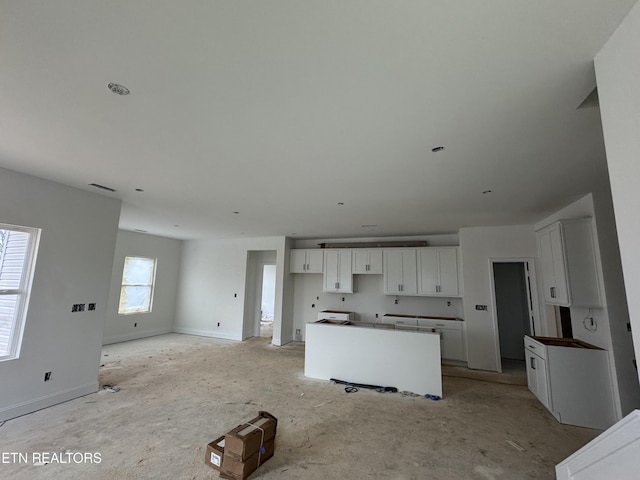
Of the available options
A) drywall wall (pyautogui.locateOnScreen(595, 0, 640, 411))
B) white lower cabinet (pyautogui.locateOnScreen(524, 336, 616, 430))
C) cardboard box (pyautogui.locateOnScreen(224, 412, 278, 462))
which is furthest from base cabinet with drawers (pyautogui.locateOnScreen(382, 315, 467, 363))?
drywall wall (pyautogui.locateOnScreen(595, 0, 640, 411))

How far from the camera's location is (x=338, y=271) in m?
6.66

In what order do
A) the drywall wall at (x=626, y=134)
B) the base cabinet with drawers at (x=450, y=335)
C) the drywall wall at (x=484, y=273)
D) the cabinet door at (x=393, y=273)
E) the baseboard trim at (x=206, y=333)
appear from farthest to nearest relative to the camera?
the baseboard trim at (x=206, y=333)
the cabinet door at (x=393, y=273)
the base cabinet with drawers at (x=450, y=335)
the drywall wall at (x=484, y=273)
the drywall wall at (x=626, y=134)

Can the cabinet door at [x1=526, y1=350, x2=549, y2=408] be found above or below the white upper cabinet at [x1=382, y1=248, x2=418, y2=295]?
below

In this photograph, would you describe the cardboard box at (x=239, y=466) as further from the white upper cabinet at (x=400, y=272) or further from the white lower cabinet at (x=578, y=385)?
the white upper cabinet at (x=400, y=272)

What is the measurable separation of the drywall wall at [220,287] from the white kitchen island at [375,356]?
235 centimetres

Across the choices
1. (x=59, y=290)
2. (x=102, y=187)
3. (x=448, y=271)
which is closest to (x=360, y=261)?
(x=448, y=271)

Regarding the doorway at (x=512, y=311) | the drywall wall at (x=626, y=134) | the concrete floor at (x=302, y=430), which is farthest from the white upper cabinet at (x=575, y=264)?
the drywall wall at (x=626, y=134)

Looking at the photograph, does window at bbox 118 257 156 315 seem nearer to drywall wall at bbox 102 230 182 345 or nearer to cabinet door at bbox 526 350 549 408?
drywall wall at bbox 102 230 182 345

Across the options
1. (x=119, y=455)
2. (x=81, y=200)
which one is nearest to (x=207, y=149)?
(x=81, y=200)

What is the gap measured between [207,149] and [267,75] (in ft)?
Result: 3.88

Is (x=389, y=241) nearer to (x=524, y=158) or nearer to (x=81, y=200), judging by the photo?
(x=524, y=158)

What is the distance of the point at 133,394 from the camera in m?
3.68

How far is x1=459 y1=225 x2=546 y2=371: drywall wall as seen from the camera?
5047mm

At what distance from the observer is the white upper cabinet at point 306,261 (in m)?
6.88
